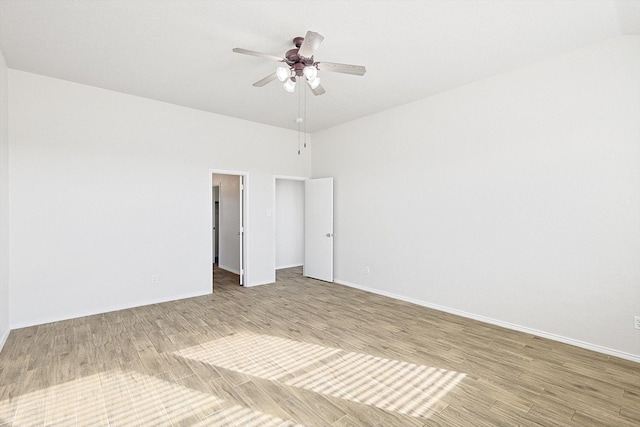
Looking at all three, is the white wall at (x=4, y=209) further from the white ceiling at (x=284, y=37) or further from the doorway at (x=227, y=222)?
the doorway at (x=227, y=222)

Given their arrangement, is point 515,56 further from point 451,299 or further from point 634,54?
point 451,299

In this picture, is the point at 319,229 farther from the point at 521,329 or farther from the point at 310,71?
the point at 310,71

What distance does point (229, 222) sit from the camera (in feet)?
23.5

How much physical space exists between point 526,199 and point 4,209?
19.5 ft

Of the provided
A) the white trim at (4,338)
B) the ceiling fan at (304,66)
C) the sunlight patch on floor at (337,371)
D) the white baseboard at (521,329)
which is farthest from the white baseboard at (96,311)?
the ceiling fan at (304,66)

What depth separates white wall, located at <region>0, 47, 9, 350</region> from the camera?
3.30 m

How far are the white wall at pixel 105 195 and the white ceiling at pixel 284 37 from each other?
510mm

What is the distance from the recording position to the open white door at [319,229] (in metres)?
6.11

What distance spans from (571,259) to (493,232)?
81cm

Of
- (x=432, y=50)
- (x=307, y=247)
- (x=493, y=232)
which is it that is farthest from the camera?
(x=307, y=247)

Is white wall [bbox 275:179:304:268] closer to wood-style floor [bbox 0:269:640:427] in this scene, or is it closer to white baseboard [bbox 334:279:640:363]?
white baseboard [bbox 334:279:640:363]

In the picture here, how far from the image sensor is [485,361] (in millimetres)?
2922

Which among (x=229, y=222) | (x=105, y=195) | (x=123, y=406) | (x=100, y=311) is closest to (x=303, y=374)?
(x=123, y=406)

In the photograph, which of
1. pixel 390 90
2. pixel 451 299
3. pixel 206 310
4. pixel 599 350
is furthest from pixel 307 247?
pixel 599 350
